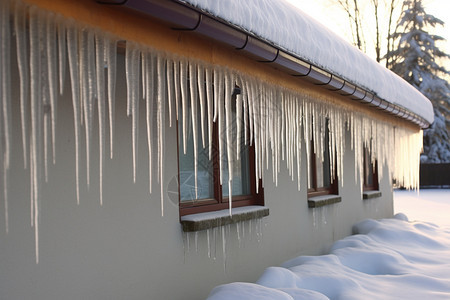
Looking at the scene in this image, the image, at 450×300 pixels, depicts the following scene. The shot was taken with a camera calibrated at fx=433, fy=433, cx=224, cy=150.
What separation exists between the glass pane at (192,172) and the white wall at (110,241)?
0.71ft

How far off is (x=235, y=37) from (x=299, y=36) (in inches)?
41.5

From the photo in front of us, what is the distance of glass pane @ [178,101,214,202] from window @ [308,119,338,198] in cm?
224

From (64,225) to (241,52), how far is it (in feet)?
5.30

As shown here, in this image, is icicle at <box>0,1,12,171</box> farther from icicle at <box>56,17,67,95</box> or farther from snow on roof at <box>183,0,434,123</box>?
snow on roof at <box>183,0,434,123</box>

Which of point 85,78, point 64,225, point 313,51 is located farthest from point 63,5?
point 313,51

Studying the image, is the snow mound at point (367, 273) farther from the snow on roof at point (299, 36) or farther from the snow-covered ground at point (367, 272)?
the snow on roof at point (299, 36)

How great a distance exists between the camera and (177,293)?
3.12 metres

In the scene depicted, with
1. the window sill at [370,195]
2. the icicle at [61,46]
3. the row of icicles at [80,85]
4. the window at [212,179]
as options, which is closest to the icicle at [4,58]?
the row of icicles at [80,85]

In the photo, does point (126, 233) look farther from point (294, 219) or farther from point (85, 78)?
point (294, 219)

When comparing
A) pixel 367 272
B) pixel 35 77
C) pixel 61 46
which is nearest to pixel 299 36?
pixel 61 46

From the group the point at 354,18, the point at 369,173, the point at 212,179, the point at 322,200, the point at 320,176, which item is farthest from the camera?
the point at 354,18

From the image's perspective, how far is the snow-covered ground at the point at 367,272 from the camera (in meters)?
3.17

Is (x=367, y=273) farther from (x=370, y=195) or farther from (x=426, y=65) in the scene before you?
(x=426, y=65)

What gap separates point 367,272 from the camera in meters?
4.52
